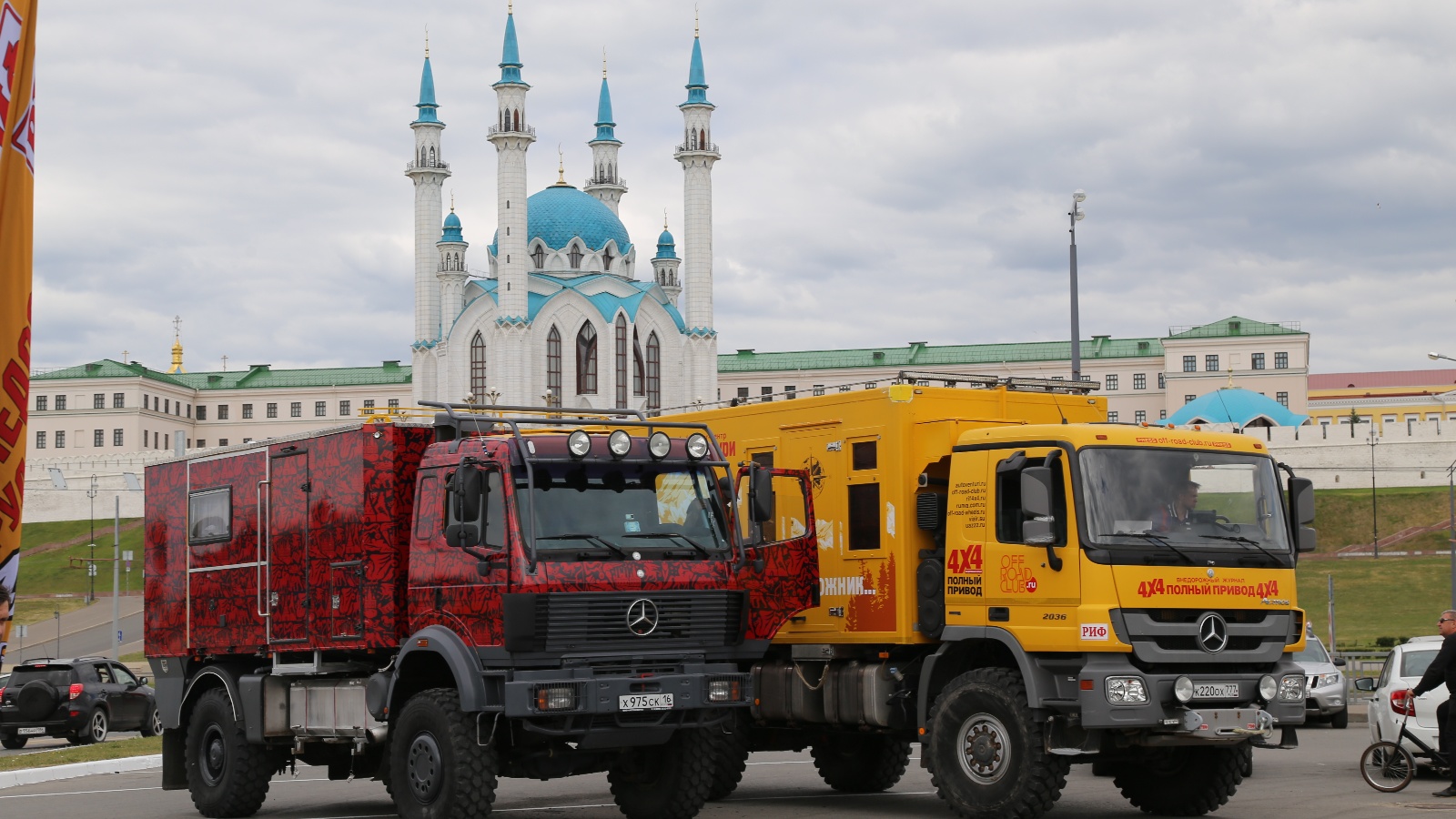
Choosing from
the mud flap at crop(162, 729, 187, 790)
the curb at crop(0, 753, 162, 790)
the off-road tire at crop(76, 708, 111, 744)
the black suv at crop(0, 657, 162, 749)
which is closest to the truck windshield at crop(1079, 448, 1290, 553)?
the mud flap at crop(162, 729, 187, 790)

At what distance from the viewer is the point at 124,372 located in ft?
450

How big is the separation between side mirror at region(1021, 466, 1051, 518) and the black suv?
17.2 meters

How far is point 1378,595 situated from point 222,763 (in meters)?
56.4

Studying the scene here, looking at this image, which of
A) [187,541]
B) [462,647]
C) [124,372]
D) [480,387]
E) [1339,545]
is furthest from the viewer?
[124,372]

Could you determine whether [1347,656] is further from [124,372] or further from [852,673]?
[124,372]

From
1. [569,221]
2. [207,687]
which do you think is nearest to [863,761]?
[207,687]

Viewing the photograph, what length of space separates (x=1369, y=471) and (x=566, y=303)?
167 feet

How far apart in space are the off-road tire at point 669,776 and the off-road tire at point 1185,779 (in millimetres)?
3583

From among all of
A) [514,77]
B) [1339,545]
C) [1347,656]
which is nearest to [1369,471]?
[1339,545]

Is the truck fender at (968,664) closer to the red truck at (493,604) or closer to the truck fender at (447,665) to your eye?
the red truck at (493,604)

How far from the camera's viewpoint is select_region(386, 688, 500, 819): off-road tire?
11508 mm

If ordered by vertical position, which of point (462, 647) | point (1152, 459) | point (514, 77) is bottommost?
point (462, 647)

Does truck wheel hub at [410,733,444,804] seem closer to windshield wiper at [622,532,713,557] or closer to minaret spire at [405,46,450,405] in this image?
windshield wiper at [622,532,713,557]

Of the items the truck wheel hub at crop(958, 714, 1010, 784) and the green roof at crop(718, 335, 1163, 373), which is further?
the green roof at crop(718, 335, 1163, 373)
